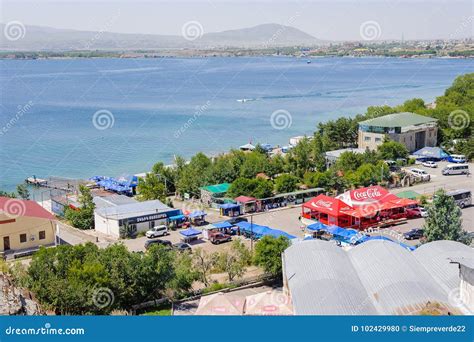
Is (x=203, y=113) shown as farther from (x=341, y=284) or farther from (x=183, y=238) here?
(x=341, y=284)

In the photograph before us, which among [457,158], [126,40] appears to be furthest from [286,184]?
[126,40]

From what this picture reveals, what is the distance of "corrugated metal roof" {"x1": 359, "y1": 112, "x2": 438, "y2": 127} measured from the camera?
17.0m

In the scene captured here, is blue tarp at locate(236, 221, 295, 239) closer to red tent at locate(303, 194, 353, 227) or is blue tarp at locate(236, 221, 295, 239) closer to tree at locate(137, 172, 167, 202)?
red tent at locate(303, 194, 353, 227)

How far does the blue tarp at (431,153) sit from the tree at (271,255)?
988cm

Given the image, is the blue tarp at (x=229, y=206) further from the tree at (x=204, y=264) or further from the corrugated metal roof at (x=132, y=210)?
the tree at (x=204, y=264)

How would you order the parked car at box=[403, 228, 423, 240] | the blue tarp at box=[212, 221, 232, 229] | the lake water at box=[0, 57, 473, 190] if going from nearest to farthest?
1. the parked car at box=[403, 228, 423, 240]
2. the blue tarp at box=[212, 221, 232, 229]
3. the lake water at box=[0, 57, 473, 190]

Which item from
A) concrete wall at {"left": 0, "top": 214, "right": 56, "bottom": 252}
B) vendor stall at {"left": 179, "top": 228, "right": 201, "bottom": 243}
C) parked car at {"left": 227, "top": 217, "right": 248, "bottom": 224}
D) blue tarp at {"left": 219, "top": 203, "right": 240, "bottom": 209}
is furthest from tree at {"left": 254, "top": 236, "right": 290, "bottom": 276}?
blue tarp at {"left": 219, "top": 203, "right": 240, "bottom": 209}

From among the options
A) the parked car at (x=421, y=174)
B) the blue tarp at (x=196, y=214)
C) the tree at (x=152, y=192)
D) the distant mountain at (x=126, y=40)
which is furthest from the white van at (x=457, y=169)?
the distant mountain at (x=126, y=40)

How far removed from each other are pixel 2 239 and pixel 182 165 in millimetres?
5877

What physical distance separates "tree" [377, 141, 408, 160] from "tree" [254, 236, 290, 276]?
829cm

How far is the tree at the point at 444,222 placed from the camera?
8.41 m

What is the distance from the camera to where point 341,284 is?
570 centimetres

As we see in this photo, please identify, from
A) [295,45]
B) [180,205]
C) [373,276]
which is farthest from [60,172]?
[295,45]

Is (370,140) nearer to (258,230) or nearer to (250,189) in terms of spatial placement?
(250,189)
